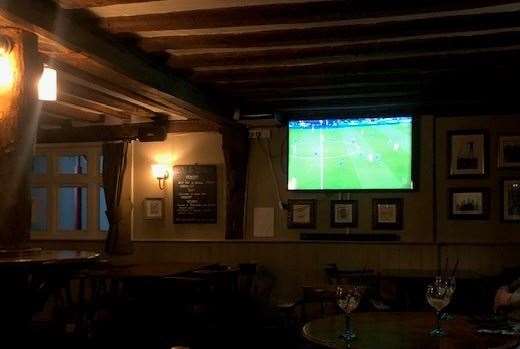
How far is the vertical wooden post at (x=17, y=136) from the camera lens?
3.81m

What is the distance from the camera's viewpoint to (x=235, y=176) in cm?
820

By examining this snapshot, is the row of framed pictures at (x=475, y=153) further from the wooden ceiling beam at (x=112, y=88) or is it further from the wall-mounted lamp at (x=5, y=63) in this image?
the wall-mounted lamp at (x=5, y=63)

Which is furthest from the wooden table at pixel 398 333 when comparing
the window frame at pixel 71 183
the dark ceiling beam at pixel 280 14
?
the window frame at pixel 71 183

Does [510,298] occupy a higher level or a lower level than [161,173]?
lower

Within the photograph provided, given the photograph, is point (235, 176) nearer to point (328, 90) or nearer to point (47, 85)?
point (328, 90)

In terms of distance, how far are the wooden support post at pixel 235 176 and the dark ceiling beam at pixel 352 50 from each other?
8.04ft

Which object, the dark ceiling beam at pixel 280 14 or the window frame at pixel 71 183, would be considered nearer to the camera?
the dark ceiling beam at pixel 280 14

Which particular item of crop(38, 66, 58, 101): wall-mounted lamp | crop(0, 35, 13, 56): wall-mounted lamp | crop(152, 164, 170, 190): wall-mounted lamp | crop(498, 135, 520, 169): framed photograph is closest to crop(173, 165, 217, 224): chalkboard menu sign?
crop(152, 164, 170, 190): wall-mounted lamp

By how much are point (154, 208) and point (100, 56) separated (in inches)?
168

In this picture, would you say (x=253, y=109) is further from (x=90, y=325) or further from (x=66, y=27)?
(x=66, y=27)

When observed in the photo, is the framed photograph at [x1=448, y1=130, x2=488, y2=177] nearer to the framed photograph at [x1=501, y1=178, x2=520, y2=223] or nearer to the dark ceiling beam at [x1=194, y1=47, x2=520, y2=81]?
the framed photograph at [x1=501, y1=178, x2=520, y2=223]

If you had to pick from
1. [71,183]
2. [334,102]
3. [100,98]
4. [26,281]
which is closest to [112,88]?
[100,98]

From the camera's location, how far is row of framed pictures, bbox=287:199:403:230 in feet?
25.7

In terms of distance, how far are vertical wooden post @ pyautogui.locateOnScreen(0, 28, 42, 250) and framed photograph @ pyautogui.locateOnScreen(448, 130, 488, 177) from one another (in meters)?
5.33
